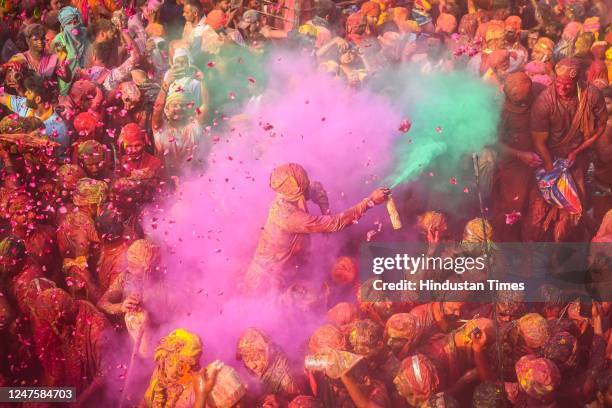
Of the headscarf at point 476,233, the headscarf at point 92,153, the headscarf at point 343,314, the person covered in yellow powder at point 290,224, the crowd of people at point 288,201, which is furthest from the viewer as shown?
the headscarf at point 92,153

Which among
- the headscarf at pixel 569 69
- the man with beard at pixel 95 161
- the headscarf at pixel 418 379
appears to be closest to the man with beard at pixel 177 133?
the man with beard at pixel 95 161

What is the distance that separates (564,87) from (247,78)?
2.85 m

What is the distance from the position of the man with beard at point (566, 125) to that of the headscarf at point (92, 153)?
395cm

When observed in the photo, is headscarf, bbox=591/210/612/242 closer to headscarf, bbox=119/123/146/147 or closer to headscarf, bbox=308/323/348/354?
headscarf, bbox=308/323/348/354

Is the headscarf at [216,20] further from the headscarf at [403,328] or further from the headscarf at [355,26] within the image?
the headscarf at [403,328]

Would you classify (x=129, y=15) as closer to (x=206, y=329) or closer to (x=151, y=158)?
(x=151, y=158)

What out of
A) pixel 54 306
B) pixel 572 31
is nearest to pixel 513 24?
pixel 572 31

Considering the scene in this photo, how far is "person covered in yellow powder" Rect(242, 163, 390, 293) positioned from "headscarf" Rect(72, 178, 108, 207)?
1585 millimetres

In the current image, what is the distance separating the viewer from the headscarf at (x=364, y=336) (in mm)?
7430

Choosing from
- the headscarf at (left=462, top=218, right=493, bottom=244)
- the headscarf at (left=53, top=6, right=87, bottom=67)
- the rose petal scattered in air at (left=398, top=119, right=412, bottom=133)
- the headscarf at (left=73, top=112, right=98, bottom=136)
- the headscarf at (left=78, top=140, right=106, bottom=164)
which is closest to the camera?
the headscarf at (left=462, top=218, right=493, bottom=244)

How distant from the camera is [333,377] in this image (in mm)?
7430

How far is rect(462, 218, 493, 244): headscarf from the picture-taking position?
25.2 ft

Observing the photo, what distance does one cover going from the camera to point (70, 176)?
8.33m

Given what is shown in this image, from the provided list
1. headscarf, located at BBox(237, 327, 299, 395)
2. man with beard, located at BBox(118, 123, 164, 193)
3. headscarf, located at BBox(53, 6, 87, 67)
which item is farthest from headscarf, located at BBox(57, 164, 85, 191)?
headscarf, located at BBox(237, 327, 299, 395)
